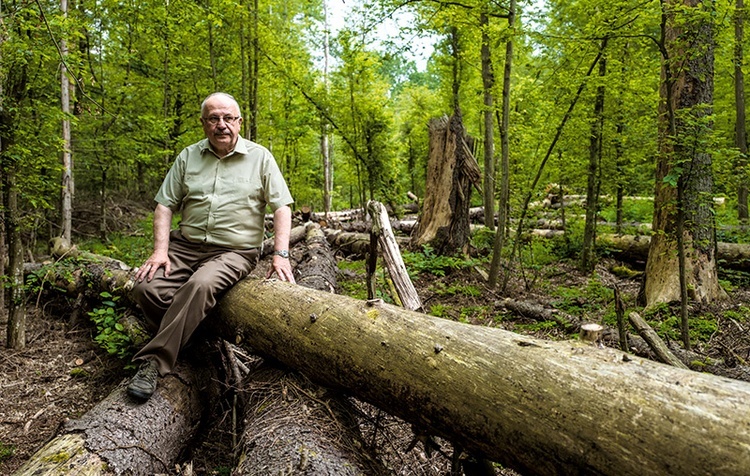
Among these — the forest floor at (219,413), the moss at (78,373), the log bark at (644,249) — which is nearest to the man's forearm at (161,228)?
the forest floor at (219,413)

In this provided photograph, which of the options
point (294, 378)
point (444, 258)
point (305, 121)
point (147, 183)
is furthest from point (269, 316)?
point (147, 183)

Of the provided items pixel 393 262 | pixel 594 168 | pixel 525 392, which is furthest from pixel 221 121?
pixel 594 168

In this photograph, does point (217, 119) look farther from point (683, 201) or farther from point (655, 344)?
point (683, 201)

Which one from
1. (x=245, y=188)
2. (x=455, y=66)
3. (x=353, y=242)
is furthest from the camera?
(x=455, y=66)

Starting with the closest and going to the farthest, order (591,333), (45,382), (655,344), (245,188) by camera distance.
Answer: (591,333)
(655,344)
(245,188)
(45,382)

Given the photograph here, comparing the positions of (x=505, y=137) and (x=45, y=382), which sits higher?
(x=505, y=137)

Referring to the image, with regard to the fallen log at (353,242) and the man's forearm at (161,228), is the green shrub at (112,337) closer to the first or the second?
the man's forearm at (161,228)

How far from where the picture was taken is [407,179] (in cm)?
2023

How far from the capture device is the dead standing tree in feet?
24.3

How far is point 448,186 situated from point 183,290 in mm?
5498

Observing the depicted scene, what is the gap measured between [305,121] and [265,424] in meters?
10.3

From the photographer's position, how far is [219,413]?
3.40 m

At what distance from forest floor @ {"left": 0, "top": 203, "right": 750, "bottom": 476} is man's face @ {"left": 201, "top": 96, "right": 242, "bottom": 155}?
2147 millimetres

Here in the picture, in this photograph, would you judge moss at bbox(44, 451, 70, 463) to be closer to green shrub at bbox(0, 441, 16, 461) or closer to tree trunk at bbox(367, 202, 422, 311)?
green shrub at bbox(0, 441, 16, 461)
